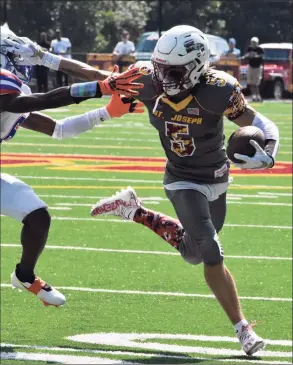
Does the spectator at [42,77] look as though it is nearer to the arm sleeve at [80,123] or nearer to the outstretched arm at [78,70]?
the outstretched arm at [78,70]

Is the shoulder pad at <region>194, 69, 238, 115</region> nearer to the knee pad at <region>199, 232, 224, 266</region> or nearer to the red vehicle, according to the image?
the knee pad at <region>199, 232, 224, 266</region>

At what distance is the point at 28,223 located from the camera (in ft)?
21.8

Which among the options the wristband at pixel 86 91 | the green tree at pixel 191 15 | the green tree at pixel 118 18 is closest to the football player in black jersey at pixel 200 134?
the wristband at pixel 86 91

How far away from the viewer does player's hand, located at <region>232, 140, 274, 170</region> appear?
627 centimetres

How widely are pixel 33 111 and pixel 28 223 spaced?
642mm

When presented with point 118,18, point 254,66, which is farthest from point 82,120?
point 118,18

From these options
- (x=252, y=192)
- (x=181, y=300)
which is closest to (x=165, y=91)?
(x=181, y=300)

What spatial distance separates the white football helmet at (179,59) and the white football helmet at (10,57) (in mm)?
744

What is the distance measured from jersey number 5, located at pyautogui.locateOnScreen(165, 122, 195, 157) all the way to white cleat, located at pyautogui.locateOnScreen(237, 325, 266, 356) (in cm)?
105

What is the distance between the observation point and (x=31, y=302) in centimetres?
823

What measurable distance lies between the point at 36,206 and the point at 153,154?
10.2 metres

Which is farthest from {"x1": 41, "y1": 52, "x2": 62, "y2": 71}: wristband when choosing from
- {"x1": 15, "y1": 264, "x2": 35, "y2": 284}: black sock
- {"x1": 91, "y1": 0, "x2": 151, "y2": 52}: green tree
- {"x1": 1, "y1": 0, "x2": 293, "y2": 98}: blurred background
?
{"x1": 91, "y1": 0, "x2": 151, "y2": 52}: green tree

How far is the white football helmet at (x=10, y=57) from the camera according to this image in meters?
6.60

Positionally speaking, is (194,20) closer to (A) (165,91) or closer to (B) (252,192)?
(B) (252,192)
